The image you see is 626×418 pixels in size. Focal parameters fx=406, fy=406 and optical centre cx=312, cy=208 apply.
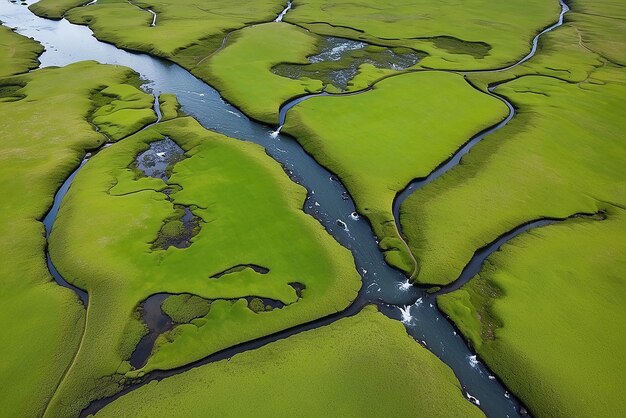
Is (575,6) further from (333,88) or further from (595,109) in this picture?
(333,88)

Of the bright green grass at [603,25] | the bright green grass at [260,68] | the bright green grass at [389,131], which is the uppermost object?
the bright green grass at [603,25]

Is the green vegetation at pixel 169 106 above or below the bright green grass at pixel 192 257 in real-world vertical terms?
below

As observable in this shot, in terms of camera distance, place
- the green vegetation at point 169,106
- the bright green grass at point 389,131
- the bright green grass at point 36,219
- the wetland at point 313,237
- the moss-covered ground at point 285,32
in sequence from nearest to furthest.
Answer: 1. the wetland at point 313,237
2. the bright green grass at point 36,219
3. the bright green grass at point 389,131
4. the green vegetation at point 169,106
5. the moss-covered ground at point 285,32

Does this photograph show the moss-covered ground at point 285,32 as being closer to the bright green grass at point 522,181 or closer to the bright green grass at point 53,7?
the bright green grass at point 53,7

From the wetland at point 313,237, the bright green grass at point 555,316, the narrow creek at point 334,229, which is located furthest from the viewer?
the narrow creek at point 334,229

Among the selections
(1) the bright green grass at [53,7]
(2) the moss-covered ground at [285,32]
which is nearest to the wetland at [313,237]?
(2) the moss-covered ground at [285,32]

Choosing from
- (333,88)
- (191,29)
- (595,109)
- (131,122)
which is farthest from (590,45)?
(131,122)

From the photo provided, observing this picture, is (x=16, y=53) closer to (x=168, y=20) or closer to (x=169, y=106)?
(x=168, y=20)

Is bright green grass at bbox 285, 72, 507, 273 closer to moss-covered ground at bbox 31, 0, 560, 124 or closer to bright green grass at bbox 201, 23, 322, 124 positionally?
bright green grass at bbox 201, 23, 322, 124
